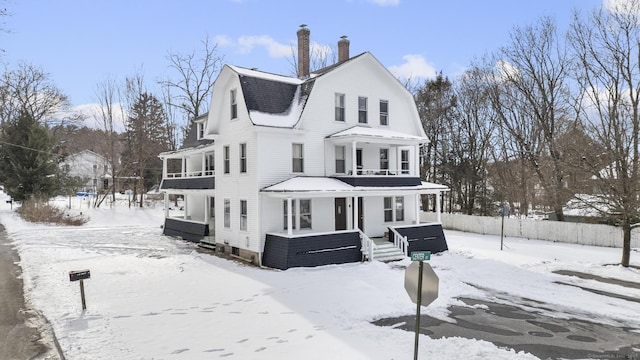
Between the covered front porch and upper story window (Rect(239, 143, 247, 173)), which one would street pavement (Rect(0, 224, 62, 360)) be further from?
upper story window (Rect(239, 143, 247, 173))

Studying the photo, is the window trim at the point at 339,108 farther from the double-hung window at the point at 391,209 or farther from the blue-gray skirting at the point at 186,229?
the blue-gray skirting at the point at 186,229

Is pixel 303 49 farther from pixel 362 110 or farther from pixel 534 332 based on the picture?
pixel 534 332

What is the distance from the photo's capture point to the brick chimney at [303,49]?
22.8 meters

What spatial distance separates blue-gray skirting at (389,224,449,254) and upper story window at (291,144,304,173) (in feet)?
18.5

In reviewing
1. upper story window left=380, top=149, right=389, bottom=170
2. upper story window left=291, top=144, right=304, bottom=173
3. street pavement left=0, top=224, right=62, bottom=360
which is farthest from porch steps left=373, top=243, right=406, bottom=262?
street pavement left=0, top=224, right=62, bottom=360

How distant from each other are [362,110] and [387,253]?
7.66 m

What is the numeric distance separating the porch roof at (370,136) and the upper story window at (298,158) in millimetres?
1583

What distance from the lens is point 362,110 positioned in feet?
71.2

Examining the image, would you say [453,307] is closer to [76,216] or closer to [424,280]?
[424,280]

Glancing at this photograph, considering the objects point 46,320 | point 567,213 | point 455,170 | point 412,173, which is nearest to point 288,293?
point 46,320

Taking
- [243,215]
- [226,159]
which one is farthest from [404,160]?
[226,159]

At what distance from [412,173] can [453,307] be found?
12100 millimetres

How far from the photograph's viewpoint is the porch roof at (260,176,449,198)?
17.3 meters

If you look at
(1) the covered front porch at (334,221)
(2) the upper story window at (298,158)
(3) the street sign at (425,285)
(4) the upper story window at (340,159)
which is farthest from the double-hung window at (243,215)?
(3) the street sign at (425,285)
